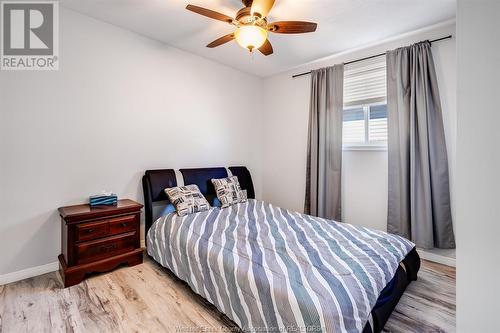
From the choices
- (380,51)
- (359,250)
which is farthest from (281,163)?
(359,250)

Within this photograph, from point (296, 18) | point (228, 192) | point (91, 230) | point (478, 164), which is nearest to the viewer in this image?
point (478, 164)

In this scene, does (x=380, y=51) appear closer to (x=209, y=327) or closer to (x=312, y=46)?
(x=312, y=46)

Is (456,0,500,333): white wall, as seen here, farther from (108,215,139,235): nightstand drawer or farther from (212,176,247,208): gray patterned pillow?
(212,176,247,208): gray patterned pillow

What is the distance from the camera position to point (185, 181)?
323cm

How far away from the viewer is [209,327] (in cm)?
167

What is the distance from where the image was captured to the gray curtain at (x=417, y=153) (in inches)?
101

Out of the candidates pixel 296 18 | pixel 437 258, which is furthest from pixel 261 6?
pixel 437 258

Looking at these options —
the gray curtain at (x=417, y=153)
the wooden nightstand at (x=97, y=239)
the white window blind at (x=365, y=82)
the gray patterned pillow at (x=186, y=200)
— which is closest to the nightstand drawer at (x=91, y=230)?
the wooden nightstand at (x=97, y=239)

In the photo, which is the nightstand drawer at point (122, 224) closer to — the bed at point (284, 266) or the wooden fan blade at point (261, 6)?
the bed at point (284, 266)

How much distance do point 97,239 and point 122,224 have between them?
0.25 metres

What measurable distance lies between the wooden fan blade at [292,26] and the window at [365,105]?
148 centimetres

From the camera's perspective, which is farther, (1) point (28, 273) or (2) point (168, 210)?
(2) point (168, 210)

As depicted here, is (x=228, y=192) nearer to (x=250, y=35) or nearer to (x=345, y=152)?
(x=345, y=152)

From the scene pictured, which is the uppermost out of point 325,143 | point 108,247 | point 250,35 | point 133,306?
point 250,35
